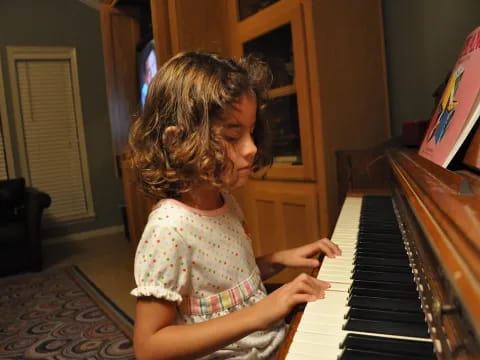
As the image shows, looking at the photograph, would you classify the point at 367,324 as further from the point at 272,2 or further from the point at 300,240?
the point at 272,2

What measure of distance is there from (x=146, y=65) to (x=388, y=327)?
2.77 m

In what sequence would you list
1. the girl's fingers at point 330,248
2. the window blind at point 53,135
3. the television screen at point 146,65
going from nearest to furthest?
the girl's fingers at point 330,248
the television screen at point 146,65
the window blind at point 53,135

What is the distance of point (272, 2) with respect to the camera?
2117 millimetres

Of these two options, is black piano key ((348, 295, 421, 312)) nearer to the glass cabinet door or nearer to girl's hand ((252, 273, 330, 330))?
girl's hand ((252, 273, 330, 330))

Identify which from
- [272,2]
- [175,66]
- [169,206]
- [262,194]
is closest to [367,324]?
[169,206]

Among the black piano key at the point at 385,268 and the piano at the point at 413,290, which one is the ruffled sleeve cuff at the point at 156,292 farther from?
the black piano key at the point at 385,268

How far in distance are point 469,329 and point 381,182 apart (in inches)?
44.7

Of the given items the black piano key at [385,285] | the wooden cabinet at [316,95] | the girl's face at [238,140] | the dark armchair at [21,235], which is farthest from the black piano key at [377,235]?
the dark armchair at [21,235]

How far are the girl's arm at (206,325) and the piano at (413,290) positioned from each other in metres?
0.03

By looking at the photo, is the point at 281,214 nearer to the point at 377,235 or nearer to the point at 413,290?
the point at 377,235

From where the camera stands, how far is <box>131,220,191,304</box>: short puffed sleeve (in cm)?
76

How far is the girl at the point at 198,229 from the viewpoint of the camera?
0.74 metres

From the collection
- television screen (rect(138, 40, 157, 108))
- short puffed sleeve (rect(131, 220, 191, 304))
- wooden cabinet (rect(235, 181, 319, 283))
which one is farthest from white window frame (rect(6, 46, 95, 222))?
short puffed sleeve (rect(131, 220, 191, 304))

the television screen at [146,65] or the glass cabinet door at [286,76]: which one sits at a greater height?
the television screen at [146,65]
